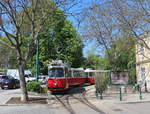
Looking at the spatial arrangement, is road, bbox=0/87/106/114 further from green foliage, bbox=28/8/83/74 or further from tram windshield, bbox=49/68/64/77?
green foliage, bbox=28/8/83/74

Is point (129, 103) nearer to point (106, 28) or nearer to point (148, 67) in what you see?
point (106, 28)

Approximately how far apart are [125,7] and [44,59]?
86.3 ft

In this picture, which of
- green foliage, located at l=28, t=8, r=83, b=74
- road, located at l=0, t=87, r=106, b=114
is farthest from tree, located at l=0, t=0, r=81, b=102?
green foliage, located at l=28, t=8, r=83, b=74

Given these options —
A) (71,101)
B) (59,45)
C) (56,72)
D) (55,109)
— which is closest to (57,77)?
(56,72)

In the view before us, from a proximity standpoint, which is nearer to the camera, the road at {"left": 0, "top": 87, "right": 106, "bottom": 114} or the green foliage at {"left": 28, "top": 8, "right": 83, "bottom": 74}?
the road at {"left": 0, "top": 87, "right": 106, "bottom": 114}

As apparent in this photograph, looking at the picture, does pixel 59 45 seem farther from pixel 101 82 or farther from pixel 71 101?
pixel 71 101

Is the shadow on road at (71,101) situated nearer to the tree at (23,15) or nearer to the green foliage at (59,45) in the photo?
the tree at (23,15)

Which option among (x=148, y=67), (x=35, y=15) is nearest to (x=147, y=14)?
(x=35, y=15)

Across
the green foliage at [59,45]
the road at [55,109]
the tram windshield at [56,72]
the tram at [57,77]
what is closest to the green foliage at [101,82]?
the tram at [57,77]

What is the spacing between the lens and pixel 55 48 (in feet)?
148

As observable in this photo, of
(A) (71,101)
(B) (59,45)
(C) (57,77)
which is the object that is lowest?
(A) (71,101)

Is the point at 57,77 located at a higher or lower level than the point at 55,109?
higher

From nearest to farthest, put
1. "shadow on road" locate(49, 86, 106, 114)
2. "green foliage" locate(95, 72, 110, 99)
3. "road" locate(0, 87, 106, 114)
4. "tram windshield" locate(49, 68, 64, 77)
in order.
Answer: "road" locate(0, 87, 106, 114) → "shadow on road" locate(49, 86, 106, 114) → "green foliage" locate(95, 72, 110, 99) → "tram windshield" locate(49, 68, 64, 77)

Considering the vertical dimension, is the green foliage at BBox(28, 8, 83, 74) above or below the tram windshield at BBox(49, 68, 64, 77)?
above
